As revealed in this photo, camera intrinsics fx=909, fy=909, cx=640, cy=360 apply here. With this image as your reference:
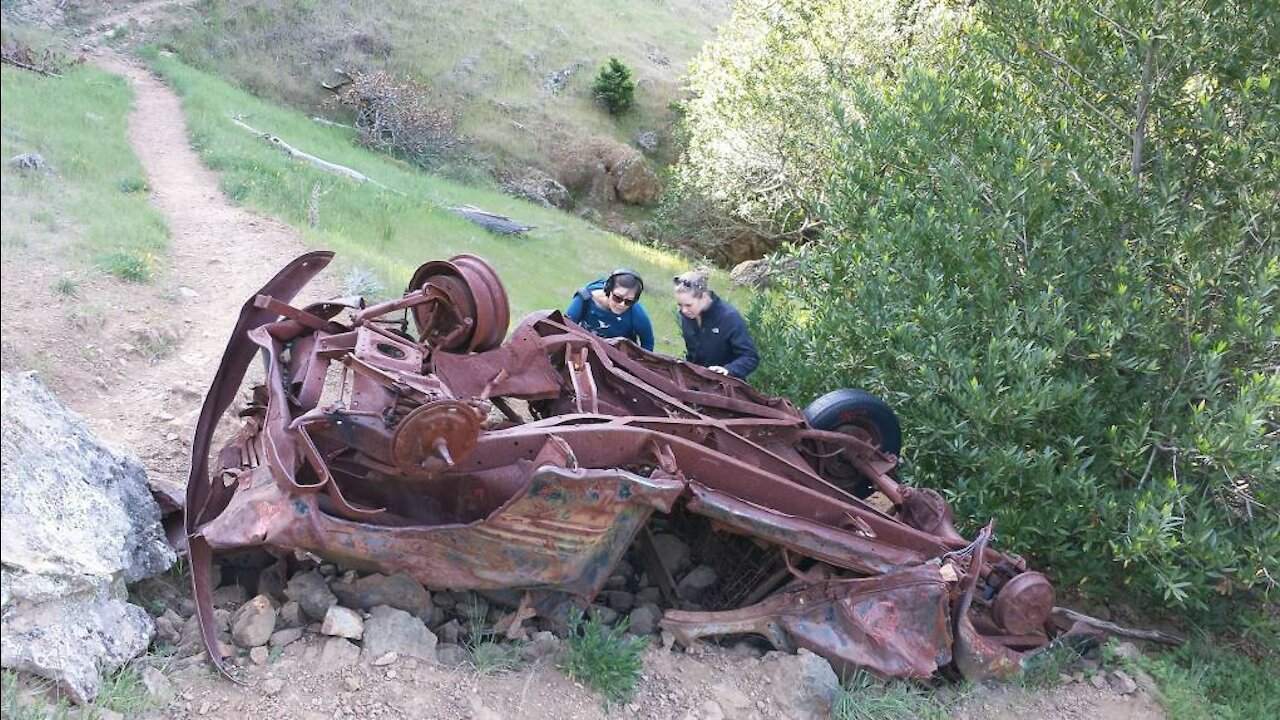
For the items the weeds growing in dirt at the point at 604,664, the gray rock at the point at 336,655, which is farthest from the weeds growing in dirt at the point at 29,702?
the weeds growing in dirt at the point at 604,664

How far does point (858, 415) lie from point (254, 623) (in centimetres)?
402

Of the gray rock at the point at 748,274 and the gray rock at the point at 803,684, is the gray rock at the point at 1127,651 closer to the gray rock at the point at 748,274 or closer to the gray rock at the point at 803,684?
the gray rock at the point at 803,684

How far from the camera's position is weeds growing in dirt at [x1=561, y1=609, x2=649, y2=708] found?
4277 mm

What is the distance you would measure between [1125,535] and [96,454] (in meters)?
5.70

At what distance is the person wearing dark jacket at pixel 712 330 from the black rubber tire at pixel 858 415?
657mm

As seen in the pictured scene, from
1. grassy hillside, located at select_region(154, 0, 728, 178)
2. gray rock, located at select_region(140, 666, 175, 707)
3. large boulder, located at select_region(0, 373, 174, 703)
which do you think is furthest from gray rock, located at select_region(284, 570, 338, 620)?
grassy hillside, located at select_region(154, 0, 728, 178)

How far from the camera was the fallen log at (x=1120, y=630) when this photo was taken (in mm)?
5793

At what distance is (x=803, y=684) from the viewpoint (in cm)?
471

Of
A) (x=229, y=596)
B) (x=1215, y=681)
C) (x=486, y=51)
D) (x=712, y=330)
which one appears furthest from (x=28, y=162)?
(x=486, y=51)

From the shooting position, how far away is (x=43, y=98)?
2967 millimetres

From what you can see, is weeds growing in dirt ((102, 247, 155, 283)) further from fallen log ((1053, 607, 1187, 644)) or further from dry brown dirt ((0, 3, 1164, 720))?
fallen log ((1053, 607, 1187, 644))

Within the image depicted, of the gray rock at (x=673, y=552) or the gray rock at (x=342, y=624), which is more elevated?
the gray rock at (x=342, y=624)

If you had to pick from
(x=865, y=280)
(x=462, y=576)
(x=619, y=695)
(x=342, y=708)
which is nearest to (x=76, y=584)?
(x=342, y=708)

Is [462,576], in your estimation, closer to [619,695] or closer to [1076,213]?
[619,695]
